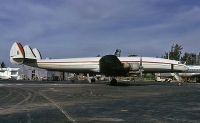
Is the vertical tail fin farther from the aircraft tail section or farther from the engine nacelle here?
the engine nacelle

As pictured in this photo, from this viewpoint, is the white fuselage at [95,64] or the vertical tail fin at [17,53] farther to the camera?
the vertical tail fin at [17,53]

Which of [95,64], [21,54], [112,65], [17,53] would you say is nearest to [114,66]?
[112,65]

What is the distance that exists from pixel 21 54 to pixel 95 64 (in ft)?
59.8

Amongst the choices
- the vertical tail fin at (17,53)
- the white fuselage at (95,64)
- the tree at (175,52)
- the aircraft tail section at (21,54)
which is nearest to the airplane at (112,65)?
the white fuselage at (95,64)

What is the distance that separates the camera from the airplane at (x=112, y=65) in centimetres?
5319

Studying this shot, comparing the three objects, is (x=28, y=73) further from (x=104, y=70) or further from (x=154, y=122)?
(x=154, y=122)

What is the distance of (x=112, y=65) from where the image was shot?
173 feet

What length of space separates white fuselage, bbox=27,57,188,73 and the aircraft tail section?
760 cm

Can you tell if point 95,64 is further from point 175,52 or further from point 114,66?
point 175,52

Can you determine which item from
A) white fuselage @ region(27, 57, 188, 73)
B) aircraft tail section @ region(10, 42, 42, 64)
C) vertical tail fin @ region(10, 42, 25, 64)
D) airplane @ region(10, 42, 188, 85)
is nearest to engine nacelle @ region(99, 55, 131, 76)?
airplane @ region(10, 42, 188, 85)

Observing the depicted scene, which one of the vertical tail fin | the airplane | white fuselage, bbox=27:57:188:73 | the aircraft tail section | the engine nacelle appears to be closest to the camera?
the engine nacelle

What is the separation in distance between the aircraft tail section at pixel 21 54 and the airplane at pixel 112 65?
1.21 feet

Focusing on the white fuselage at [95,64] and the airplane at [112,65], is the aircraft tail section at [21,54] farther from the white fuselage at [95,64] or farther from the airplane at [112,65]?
the white fuselage at [95,64]

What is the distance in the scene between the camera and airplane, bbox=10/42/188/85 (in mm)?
53188
